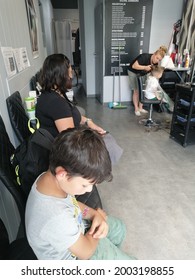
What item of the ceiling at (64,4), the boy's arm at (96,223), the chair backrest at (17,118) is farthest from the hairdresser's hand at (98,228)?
the ceiling at (64,4)

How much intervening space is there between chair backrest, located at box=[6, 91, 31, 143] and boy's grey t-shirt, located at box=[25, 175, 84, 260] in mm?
908

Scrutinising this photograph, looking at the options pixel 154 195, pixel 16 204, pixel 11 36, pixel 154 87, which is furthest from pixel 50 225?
pixel 154 87

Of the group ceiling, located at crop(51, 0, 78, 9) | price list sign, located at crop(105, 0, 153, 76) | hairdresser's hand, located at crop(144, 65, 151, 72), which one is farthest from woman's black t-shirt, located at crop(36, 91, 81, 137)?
ceiling, located at crop(51, 0, 78, 9)

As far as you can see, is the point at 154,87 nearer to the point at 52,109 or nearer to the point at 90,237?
the point at 52,109

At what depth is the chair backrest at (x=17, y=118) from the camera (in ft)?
4.83

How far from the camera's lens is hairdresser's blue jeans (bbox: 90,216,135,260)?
89 cm

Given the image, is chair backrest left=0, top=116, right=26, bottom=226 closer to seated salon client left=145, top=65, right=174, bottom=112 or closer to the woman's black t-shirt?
the woman's black t-shirt

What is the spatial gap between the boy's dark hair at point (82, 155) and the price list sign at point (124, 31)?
3967 mm

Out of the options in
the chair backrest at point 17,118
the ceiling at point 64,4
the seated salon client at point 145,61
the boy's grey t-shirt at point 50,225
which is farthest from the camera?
the ceiling at point 64,4

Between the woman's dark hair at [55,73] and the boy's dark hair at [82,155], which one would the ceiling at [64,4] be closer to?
the woman's dark hair at [55,73]

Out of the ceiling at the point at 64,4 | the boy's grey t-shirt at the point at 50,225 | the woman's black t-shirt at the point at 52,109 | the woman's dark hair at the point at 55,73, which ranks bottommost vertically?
the boy's grey t-shirt at the point at 50,225

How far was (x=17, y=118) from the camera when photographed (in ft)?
5.04
